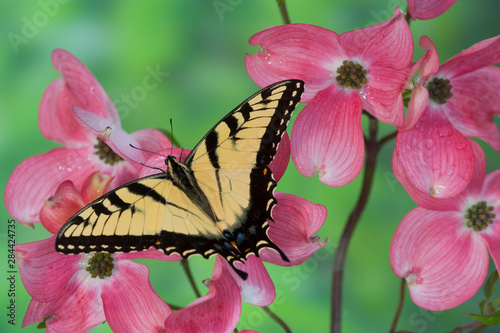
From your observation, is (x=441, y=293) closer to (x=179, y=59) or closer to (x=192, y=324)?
(x=192, y=324)

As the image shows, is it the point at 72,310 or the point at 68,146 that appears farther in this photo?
the point at 68,146

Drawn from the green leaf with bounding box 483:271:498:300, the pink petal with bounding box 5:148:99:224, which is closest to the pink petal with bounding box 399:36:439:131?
the green leaf with bounding box 483:271:498:300

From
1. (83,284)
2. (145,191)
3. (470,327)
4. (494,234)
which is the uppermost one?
(145,191)

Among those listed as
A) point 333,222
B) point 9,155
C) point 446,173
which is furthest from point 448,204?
point 9,155

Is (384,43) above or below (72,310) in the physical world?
above

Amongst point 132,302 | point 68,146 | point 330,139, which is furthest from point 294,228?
point 68,146

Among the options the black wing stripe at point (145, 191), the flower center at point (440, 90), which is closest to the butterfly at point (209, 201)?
the black wing stripe at point (145, 191)

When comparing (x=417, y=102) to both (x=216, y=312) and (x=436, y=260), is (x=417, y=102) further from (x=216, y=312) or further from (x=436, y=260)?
(x=216, y=312)

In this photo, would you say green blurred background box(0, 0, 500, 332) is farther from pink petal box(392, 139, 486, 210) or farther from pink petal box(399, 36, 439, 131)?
pink petal box(399, 36, 439, 131)
